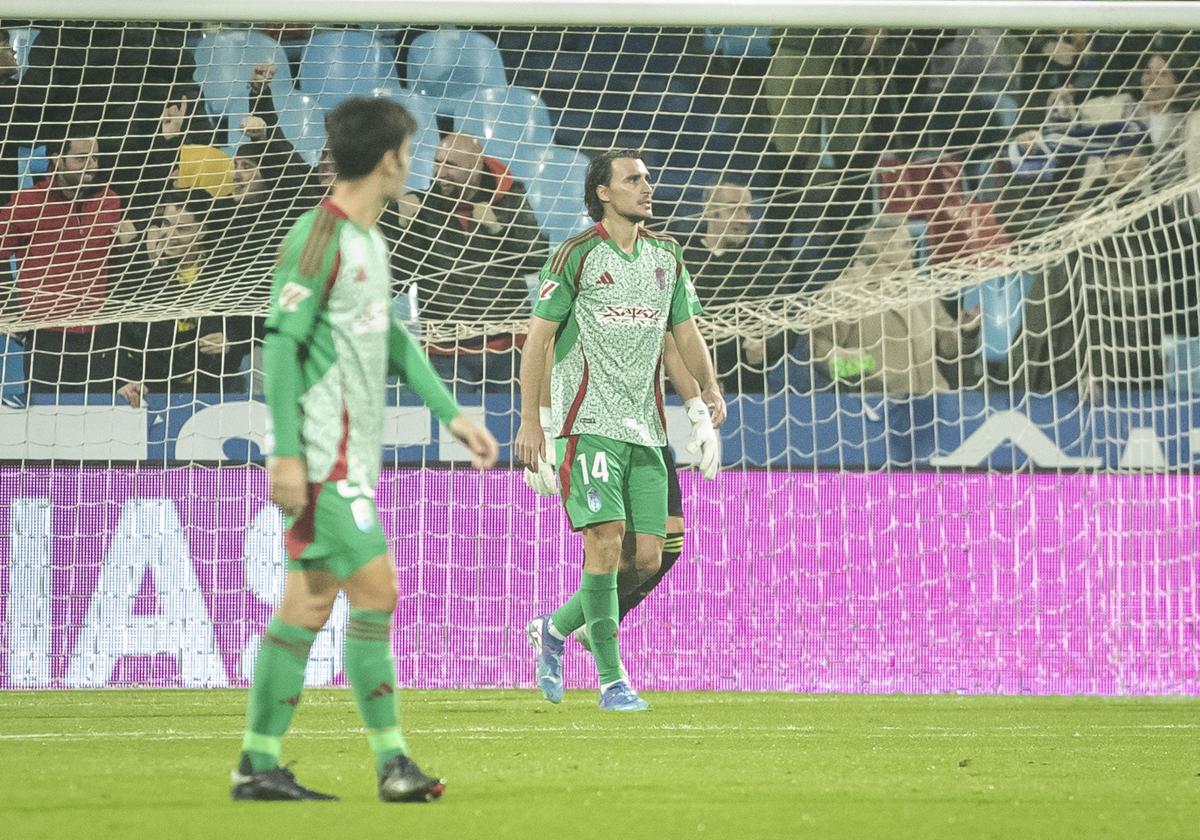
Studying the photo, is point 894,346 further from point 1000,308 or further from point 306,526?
point 306,526

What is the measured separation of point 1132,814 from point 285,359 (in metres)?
1.95

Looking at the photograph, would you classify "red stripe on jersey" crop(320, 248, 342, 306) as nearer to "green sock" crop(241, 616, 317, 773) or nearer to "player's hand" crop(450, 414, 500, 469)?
"player's hand" crop(450, 414, 500, 469)

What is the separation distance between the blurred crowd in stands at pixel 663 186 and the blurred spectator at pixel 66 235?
0.01m

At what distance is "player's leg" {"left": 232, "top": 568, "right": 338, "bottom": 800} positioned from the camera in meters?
3.50

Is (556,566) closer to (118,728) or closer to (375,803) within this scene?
(118,728)

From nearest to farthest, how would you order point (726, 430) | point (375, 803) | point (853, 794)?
point (375, 803)
point (853, 794)
point (726, 430)

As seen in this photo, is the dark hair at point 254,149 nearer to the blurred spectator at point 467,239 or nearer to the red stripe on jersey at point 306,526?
the blurred spectator at point 467,239

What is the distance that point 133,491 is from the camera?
862cm

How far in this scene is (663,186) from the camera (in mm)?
8430

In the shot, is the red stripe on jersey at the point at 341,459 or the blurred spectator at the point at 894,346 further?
the blurred spectator at the point at 894,346

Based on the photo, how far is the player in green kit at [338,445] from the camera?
11.5ft

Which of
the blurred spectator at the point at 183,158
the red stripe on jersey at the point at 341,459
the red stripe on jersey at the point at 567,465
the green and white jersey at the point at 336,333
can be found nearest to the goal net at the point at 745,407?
the blurred spectator at the point at 183,158

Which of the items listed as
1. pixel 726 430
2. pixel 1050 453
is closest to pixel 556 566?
pixel 726 430

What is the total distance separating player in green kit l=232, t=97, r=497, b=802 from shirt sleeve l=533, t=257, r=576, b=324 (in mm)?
2617
